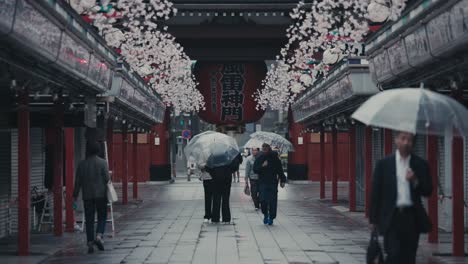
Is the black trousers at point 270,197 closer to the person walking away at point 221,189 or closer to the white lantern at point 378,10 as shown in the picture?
the person walking away at point 221,189

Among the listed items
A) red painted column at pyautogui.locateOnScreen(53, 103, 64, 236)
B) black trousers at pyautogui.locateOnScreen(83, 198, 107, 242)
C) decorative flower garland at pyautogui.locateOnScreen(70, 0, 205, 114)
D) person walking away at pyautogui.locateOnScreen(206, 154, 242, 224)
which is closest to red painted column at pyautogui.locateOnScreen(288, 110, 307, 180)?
decorative flower garland at pyautogui.locateOnScreen(70, 0, 205, 114)

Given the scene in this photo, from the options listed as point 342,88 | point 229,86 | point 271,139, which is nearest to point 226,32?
point 229,86

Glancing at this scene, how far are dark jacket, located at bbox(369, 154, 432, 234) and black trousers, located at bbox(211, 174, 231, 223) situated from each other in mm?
11606

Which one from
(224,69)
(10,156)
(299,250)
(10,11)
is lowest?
(299,250)

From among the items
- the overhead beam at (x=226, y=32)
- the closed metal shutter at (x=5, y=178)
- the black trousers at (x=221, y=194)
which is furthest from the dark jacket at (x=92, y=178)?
the overhead beam at (x=226, y=32)

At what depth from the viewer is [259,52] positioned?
46906mm

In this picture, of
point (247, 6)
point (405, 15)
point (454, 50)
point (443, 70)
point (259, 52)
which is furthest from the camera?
point (259, 52)

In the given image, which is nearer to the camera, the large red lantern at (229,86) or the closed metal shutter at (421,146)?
the closed metal shutter at (421,146)

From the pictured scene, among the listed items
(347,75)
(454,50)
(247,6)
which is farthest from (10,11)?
(247,6)

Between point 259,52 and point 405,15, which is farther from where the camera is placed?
point 259,52

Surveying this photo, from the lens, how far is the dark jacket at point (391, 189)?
28.2 ft

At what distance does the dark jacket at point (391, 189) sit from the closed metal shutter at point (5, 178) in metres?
10.7

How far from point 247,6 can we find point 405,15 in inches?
988

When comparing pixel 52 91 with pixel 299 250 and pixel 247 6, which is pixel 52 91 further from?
pixel 247 6
